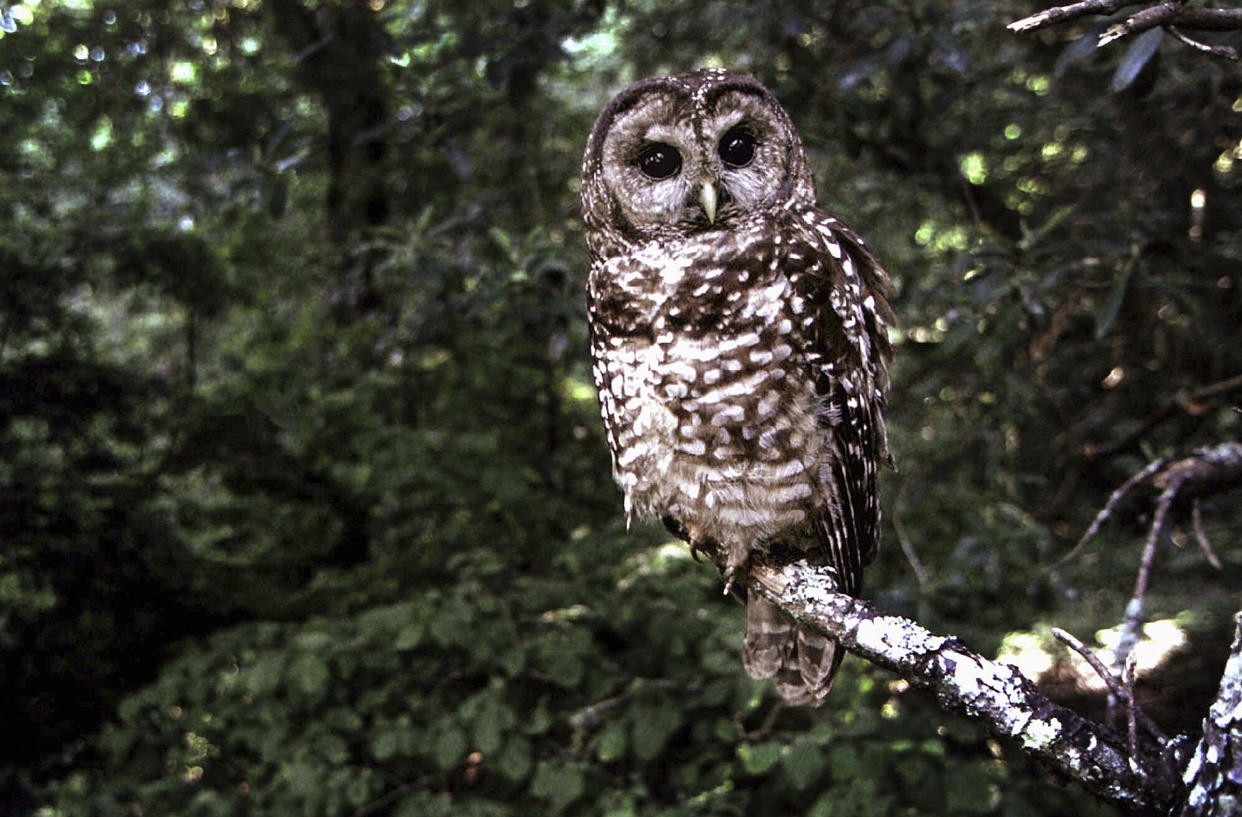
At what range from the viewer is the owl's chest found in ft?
6.06

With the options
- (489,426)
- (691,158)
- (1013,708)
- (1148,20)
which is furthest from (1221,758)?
(489,426)

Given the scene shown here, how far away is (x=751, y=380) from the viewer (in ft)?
6.15

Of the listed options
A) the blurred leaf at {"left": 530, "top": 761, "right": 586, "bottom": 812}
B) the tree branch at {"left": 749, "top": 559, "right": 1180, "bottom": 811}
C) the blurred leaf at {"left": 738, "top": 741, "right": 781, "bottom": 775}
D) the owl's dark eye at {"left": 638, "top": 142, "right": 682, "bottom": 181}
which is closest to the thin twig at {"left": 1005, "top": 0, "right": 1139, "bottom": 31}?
the owl's dark eye at {"left": 638, "top": 142, "right": 682, "bottom": 181}

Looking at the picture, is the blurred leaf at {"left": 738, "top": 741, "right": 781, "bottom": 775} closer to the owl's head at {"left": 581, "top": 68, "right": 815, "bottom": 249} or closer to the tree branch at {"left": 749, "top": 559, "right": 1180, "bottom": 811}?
the tree branch at {"left": 749, "top": 559, "right": 1180, "bottom": 811}

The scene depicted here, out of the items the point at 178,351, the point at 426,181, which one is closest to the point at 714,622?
the point at 426,181

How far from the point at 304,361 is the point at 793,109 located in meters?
2.40

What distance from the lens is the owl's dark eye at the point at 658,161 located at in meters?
1.86

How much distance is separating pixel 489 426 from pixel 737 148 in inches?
98.5

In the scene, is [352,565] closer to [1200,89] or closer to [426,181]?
[426,181]

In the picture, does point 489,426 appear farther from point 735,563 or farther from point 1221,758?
point 1221,758

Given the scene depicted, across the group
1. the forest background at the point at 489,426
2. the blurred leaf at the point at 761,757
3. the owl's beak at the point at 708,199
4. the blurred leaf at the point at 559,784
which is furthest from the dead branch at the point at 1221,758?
the blurred leaf at the point at 559,784

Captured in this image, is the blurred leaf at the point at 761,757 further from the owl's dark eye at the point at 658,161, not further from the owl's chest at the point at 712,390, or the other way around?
the owl's dark eye at the point at 658,161

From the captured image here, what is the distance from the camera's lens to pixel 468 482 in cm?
361

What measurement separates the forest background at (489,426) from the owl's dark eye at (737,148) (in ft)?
3.66
